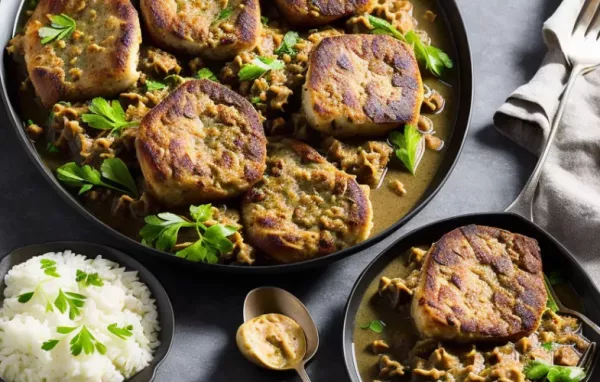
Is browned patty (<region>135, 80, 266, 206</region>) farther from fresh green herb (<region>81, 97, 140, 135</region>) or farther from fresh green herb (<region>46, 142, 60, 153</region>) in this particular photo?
fresh green herb (<region>46, 142, 60, 153</region>)

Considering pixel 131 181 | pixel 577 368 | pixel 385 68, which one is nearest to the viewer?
pixel 577 368

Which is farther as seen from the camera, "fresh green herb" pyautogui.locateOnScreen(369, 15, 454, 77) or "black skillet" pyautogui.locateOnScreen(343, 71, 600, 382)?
"fresh green herb" pyautogui.locateOnScreen(369, 15, 454, 77)

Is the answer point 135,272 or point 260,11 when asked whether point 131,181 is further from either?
point 260,11

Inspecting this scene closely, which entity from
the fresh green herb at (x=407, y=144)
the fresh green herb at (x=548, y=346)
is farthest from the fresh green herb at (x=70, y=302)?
the fresh green herb at (x=548, y=346)

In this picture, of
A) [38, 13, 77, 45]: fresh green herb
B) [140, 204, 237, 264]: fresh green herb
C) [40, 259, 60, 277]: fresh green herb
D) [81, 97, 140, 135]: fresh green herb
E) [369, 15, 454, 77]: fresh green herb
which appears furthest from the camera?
[369, 15, 454, 77]: fresh green herb

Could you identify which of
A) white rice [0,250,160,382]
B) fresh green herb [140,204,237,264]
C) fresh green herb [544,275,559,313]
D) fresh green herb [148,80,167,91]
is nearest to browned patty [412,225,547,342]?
fresh green herb [544,275,559,313]

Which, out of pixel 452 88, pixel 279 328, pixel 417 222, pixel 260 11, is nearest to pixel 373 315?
pixel 279 328

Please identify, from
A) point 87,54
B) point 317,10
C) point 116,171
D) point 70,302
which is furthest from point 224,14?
point 70,302
